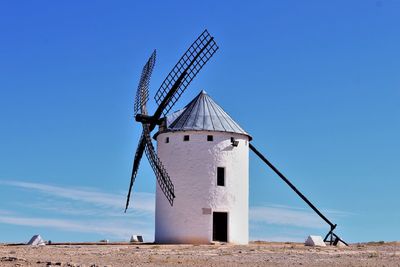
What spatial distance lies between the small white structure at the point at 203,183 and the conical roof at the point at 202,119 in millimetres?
55

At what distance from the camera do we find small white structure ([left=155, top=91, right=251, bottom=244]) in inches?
1456

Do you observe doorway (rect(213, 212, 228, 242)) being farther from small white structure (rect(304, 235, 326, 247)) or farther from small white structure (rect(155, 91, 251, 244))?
small white structure (rect(304, 235, 326, 247))

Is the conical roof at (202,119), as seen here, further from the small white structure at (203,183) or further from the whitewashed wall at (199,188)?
the whitewashed wall at (199,188)

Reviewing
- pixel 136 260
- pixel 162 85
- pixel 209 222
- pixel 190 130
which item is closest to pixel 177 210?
pixel 209 222

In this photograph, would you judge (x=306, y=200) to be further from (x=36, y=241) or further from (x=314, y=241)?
(x=36, y=241)

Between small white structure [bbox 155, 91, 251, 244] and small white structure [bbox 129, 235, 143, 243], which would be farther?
small white structure [bbox 129, 235, 143, 243]

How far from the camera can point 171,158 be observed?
37.7 metres

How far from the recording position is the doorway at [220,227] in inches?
1470

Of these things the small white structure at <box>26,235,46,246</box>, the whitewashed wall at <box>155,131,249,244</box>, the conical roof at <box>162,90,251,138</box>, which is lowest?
the small white structure at <box>26,235,46,246</box>

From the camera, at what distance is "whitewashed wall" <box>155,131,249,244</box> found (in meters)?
37.0

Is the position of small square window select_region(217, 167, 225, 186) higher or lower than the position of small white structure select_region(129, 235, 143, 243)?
higher

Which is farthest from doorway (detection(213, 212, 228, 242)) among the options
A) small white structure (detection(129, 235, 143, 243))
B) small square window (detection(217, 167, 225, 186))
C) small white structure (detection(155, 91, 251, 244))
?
small white structure (detection(129, 235, 143, 243))

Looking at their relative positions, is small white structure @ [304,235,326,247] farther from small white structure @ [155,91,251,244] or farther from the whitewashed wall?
the whitewashed wall

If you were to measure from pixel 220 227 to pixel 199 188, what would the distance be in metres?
2.44
